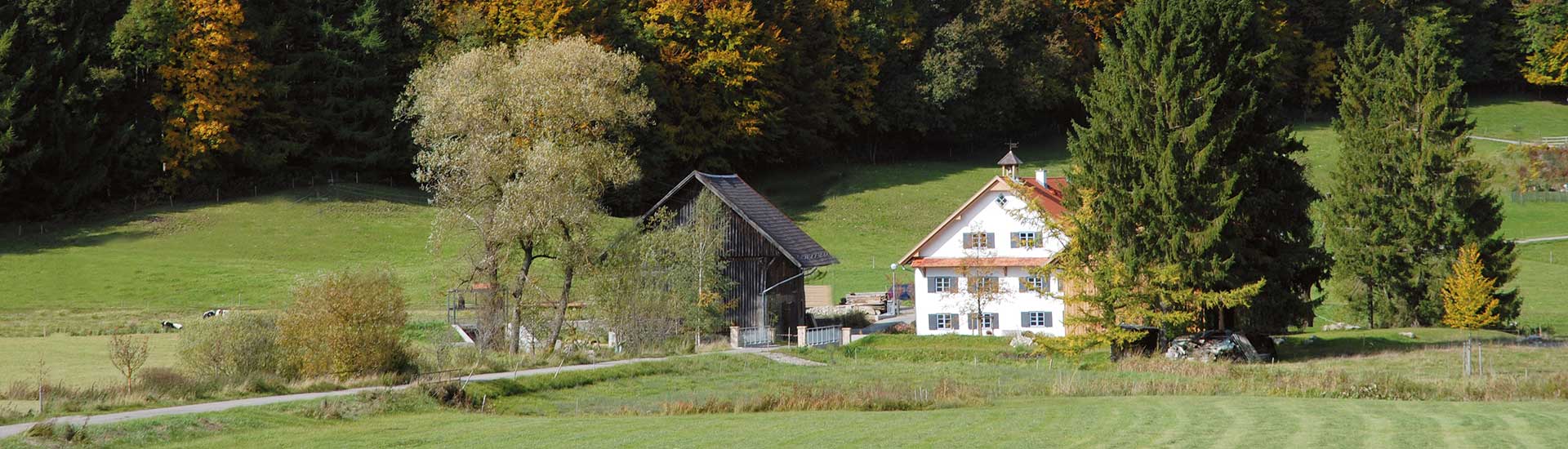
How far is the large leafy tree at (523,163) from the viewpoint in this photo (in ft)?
133

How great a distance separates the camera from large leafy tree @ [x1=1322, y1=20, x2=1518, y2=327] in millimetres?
48594

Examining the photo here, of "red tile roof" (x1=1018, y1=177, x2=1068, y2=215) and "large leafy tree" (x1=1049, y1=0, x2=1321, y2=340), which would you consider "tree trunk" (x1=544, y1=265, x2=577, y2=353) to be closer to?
"large leafy tree" (x1=1049, y1=0, x2=1321, y2=340)

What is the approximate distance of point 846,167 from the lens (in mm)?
88312

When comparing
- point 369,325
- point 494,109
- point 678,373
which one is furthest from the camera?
point 494,109

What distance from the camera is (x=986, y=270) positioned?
50625 mm

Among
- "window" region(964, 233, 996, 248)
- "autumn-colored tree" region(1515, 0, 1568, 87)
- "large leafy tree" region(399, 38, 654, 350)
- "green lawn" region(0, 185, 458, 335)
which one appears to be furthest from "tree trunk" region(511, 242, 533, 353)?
"autumn-colored tree" region(1515, 0, 1568, 87)

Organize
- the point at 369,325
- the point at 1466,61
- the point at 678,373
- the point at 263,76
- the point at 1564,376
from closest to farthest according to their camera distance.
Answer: the point at 1564,376 < the point at 369,325 < the point at 678,373 < the point at 263,76 < the point at 1466,61

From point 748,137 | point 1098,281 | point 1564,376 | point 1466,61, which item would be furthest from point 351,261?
point 1466,61

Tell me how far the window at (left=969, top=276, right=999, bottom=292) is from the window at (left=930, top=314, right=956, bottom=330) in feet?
6.10

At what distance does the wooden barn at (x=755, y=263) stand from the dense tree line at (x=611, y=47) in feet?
19.5

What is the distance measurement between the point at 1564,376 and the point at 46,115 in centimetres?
6462

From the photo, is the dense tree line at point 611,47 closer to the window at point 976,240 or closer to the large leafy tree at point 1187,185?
the large leafy tree at point 1187,185

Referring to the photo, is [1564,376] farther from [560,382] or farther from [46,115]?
[46,115]

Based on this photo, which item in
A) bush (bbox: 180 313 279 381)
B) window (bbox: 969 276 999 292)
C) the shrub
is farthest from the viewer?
window (bbox: 969 276 999 292)
